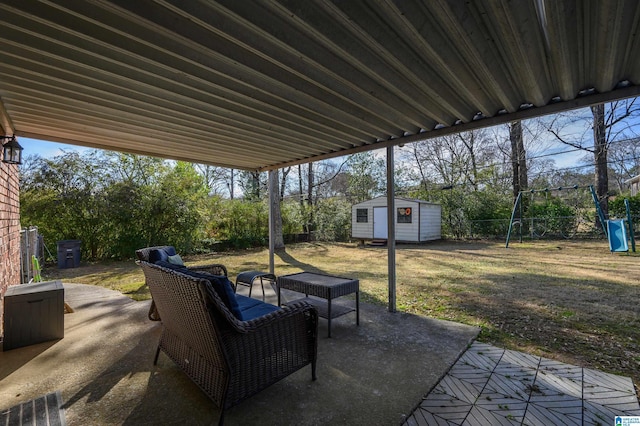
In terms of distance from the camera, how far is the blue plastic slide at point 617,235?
824 centimetres

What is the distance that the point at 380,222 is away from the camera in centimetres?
1274

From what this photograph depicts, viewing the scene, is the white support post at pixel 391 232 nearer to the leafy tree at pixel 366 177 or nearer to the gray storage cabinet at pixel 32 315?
the gray storage cabinet at pixel 32 315

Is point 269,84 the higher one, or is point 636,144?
point 636,144

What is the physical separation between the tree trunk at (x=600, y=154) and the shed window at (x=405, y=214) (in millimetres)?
7699

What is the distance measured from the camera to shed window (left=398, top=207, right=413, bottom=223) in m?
12.3

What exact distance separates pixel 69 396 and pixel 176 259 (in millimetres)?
1668

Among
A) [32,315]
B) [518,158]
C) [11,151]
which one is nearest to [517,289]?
[32,315]

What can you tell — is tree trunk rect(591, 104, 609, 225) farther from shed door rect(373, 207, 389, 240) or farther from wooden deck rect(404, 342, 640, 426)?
wooden deck rect(404, 342, 640, 426)

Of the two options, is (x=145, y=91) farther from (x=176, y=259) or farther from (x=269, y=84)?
(x=176, y=259)

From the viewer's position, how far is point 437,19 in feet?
5.41

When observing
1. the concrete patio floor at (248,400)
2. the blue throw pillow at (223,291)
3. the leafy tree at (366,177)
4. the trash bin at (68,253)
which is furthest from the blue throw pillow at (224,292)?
the leafy tree at (366,177)

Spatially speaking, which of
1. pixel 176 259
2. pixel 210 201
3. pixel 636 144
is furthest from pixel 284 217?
pixel 636 144

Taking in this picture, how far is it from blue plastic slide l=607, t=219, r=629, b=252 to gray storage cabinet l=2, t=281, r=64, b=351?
1227cm

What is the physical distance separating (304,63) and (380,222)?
11.1 metres
